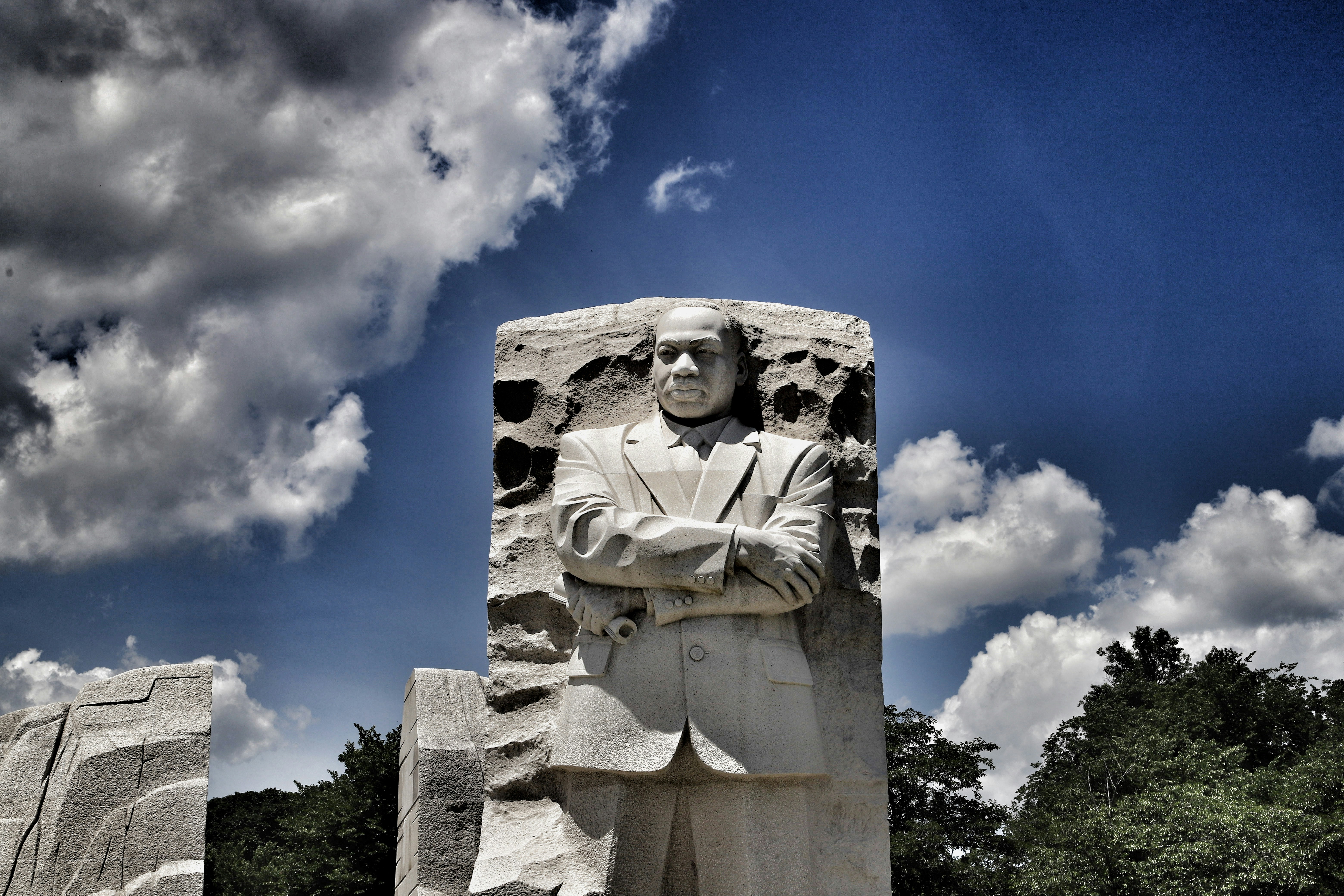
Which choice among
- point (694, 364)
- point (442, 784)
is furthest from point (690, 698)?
point (442, 784)

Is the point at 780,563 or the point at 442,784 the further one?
the point at 442,784

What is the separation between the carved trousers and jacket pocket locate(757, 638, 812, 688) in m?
0.39

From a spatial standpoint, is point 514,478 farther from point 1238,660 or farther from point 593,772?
point 1238,660

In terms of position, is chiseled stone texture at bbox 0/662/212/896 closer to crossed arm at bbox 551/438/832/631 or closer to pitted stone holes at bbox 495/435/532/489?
pitted stone holes at bbox 495/435/532/489

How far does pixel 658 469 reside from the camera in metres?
5.28

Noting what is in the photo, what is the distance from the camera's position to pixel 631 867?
15.7 feet

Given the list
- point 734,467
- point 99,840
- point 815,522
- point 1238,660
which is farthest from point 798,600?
point 1238,660

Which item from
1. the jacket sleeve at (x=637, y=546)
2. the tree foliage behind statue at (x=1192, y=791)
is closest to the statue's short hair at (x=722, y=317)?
the jacket sleeve at (x=637, y=546)

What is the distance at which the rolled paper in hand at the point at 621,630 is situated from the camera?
4891 mm

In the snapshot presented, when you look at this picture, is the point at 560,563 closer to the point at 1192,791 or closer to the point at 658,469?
the point at 658,469

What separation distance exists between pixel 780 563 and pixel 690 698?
0.65 meters

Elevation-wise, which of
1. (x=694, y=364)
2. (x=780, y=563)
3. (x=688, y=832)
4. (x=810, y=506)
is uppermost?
(x=694, y=364)

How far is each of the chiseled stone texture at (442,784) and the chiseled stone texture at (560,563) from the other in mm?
1551

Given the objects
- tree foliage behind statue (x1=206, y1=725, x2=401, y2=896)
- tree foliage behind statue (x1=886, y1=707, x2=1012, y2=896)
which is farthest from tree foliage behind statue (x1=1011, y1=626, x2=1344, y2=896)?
tree foliage behind statue (x1=206, y1=725, x2=401, y2=896)
